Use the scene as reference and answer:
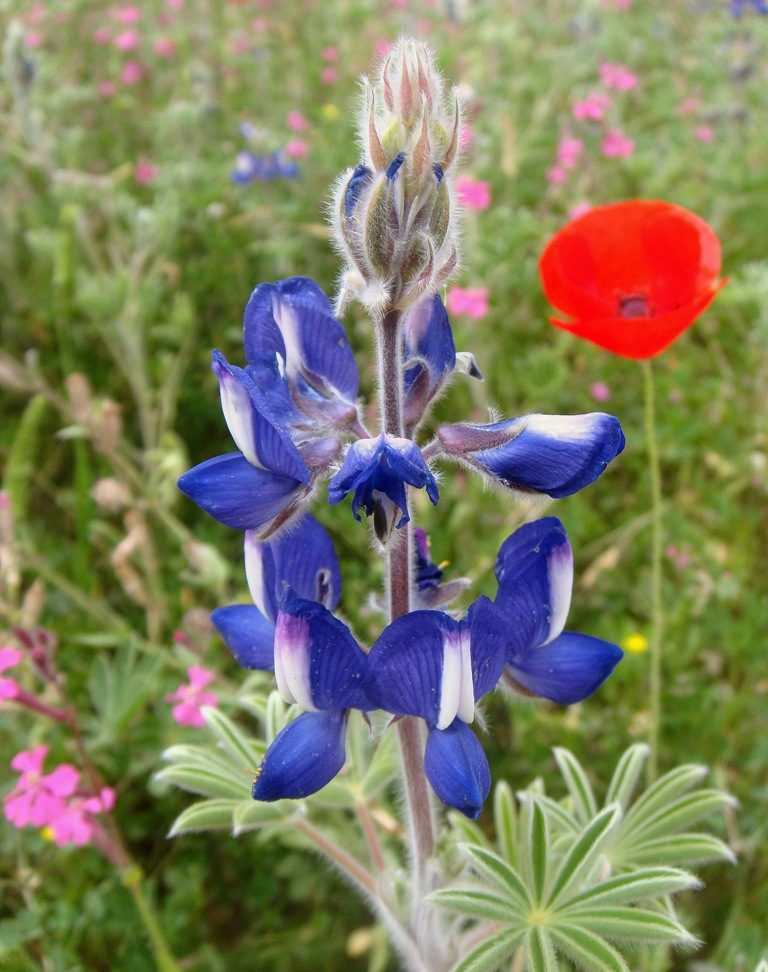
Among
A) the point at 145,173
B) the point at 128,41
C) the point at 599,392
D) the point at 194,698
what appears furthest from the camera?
the point at 128,41

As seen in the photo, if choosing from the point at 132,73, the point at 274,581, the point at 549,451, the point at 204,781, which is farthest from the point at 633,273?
the point at 132,73

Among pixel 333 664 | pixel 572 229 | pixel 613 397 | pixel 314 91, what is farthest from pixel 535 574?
pixel 314 91

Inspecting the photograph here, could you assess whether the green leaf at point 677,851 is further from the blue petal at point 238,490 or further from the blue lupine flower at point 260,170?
the blue lupine flower at point 260,170

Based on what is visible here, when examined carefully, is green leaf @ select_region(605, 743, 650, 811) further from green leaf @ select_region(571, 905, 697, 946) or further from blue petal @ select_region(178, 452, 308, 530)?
blue petal @ select_region(178, 452, 308, 530)

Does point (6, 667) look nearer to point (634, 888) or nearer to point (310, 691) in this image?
point (310, 691)

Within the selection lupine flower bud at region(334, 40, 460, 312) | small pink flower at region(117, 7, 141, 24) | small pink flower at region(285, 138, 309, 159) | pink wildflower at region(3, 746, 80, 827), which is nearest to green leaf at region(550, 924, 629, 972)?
lupine flower bud at region(334, 40, 460, 312)
